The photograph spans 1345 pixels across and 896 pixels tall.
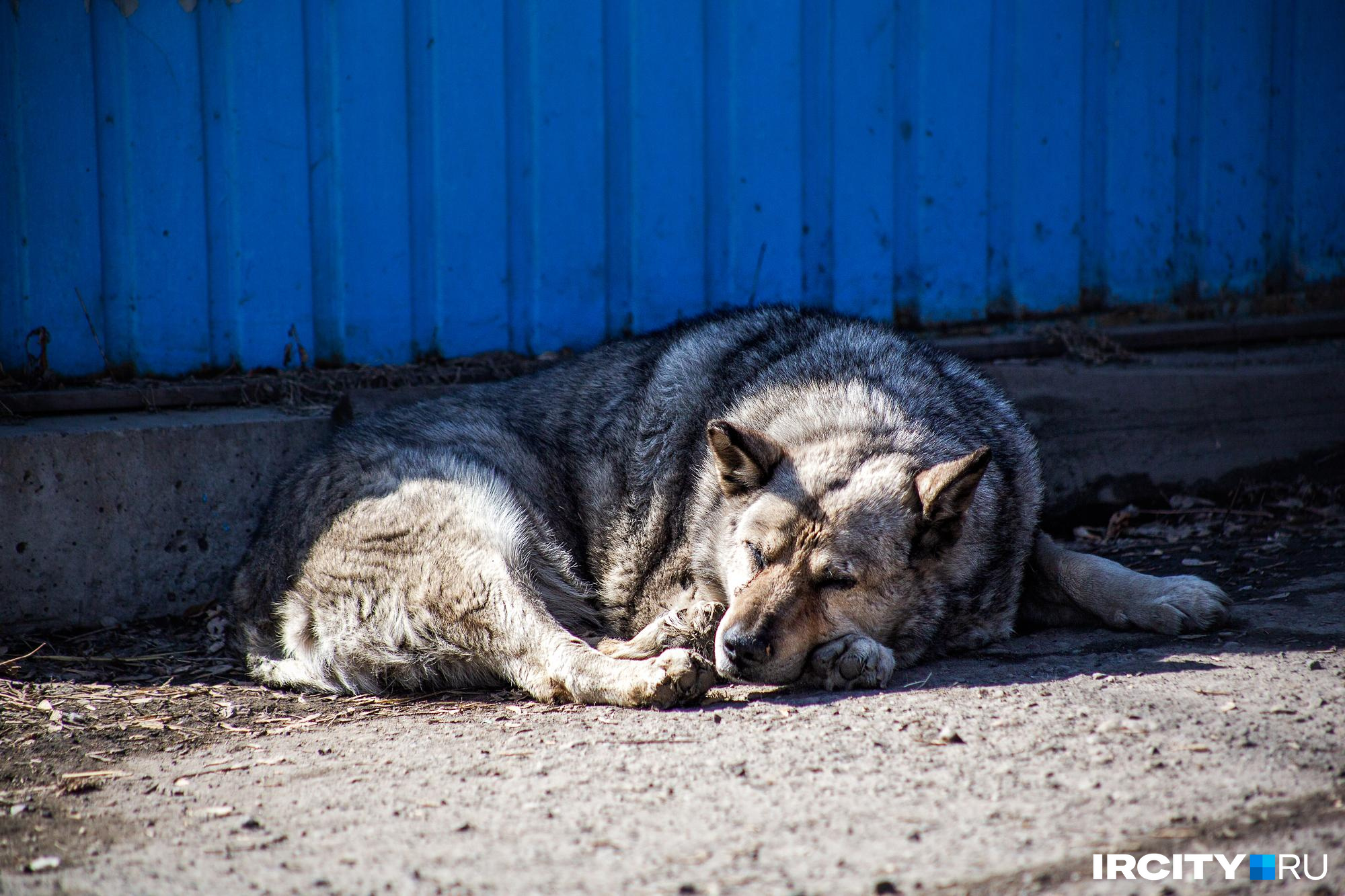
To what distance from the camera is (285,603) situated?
4.22 metres

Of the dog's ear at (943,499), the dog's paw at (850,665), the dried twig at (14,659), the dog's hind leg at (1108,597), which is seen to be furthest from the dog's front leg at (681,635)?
the dried twig at (14,659)

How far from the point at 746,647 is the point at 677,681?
0.78ft

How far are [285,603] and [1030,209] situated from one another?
4359mm

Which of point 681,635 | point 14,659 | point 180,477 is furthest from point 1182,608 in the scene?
point 14,659

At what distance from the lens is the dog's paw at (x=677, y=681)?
3.62 meters

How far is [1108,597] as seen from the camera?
4273mm

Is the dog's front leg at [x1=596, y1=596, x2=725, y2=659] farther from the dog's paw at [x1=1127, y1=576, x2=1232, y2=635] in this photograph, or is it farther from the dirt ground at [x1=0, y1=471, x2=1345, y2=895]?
the dog's paw at [x1=1127, y1=576, x2=1232, y2=635]

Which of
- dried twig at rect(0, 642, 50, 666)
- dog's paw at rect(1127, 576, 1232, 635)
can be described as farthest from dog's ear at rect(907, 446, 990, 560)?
dried twig at rect(0, 642, 50, 666)

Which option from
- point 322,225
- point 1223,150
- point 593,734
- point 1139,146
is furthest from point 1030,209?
point 593,734

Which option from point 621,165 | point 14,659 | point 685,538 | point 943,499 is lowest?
point 14,659

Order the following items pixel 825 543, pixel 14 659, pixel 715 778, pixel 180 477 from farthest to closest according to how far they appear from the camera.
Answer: pixel 180 477, pixel 14 659, pixel 825 543, pixel 715 778

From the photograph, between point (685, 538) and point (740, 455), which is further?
point (685, 538)

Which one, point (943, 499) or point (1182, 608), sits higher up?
point (943, 499)

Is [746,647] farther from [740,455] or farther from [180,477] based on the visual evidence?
[180,477]
